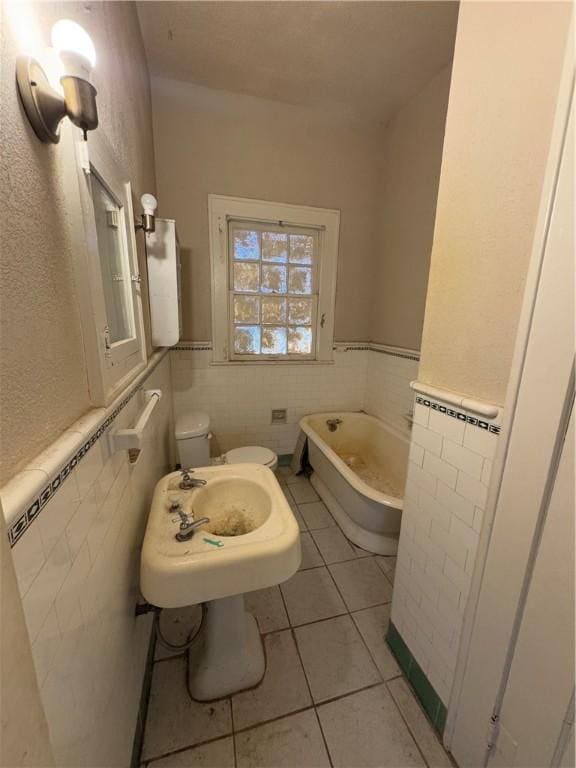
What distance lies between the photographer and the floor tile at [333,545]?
5.76 feet

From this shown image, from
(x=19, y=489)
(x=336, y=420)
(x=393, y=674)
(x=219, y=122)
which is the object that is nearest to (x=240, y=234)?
(x=219, y=122)

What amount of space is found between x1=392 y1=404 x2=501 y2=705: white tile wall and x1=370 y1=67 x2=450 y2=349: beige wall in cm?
131

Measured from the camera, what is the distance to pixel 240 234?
7.72 feet

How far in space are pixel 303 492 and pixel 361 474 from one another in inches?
19.3

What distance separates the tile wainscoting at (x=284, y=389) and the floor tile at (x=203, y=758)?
70.5 inches

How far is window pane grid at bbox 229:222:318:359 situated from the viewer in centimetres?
239

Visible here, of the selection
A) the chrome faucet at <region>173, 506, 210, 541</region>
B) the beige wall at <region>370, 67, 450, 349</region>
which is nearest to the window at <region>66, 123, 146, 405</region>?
the chrome faucet at <region>173, 506, 210, 541</region>

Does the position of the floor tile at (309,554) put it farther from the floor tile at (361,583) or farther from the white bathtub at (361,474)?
the white bathtub at (361,474)

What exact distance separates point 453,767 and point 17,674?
134 cm

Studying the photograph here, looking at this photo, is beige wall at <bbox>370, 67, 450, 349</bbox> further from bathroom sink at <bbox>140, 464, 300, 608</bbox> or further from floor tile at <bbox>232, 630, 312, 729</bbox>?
floor tile at <bbox>232, 630, 312, 729</bbox>

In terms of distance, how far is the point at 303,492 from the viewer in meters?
2.38

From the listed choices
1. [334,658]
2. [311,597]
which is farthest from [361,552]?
[334,658]

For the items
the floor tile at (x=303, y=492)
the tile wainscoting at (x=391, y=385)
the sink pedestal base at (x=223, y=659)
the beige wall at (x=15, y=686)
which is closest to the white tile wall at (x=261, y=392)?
the tile wainscoting at (x=391, y=385)

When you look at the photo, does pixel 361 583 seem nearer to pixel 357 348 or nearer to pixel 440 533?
pixel 440 533
